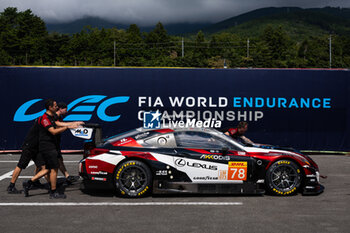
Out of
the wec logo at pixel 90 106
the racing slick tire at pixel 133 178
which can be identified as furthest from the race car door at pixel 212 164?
the wec logo at pixel 90 106

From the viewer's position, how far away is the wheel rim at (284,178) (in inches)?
273

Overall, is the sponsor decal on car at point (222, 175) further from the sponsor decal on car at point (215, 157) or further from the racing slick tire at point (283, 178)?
the racing slick tire at point (283, 178)

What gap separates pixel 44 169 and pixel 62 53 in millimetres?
87893

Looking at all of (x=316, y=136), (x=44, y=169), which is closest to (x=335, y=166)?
(x=316, y=136)

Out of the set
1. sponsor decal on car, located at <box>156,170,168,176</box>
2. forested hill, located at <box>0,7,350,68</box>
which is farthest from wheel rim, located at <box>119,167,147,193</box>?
forested hill, located at <box>0,7,350,68</box>

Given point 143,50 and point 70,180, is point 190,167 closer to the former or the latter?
point 70,180

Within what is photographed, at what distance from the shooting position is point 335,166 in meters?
10.3

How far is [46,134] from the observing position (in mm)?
6789

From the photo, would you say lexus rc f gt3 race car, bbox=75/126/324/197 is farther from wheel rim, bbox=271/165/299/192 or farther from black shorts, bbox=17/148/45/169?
black shorts, bbox=17/148/45/169

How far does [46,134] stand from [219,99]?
6530 millimetres

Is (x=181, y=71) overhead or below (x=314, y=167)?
overhead

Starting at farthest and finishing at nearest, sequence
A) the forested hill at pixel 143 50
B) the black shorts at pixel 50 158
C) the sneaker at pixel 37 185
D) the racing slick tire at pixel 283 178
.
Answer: the forested hill at pixel 143 50 < the sneaker at pixel 37 185 < the racing slick tire at pixel 283 178 < the black shorts at pixel 50 158

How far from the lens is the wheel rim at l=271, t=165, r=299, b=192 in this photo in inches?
273

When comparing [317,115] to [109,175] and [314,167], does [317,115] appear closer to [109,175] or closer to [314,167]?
[314,167]
